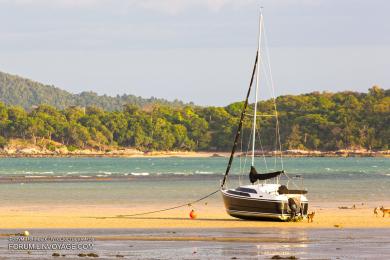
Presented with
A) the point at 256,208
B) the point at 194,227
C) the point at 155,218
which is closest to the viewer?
the point at 194,227

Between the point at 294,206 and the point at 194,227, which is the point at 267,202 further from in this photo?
the point at 194,227

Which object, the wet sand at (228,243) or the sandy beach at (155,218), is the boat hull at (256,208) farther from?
the wet sand at (228,243)

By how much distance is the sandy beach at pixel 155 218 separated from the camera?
42.3 metres

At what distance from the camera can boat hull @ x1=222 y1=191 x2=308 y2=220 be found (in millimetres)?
42844

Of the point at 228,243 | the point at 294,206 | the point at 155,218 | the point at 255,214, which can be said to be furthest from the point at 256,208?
the point at 228,243

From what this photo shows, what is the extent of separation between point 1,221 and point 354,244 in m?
17.9

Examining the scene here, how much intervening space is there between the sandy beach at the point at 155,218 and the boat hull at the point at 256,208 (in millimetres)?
326

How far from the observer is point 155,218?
4756 centimetres

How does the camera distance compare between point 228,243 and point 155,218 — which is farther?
point 155,218

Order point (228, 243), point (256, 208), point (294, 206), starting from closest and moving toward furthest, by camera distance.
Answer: point (228, 243)
point (294, 206)
point (256, 208)

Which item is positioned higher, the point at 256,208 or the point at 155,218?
the point at 256,208

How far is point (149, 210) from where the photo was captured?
177 ft

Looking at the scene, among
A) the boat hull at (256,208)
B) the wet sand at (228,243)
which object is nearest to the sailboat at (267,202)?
the boat hull at (256,208)

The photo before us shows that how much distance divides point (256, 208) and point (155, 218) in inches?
237
